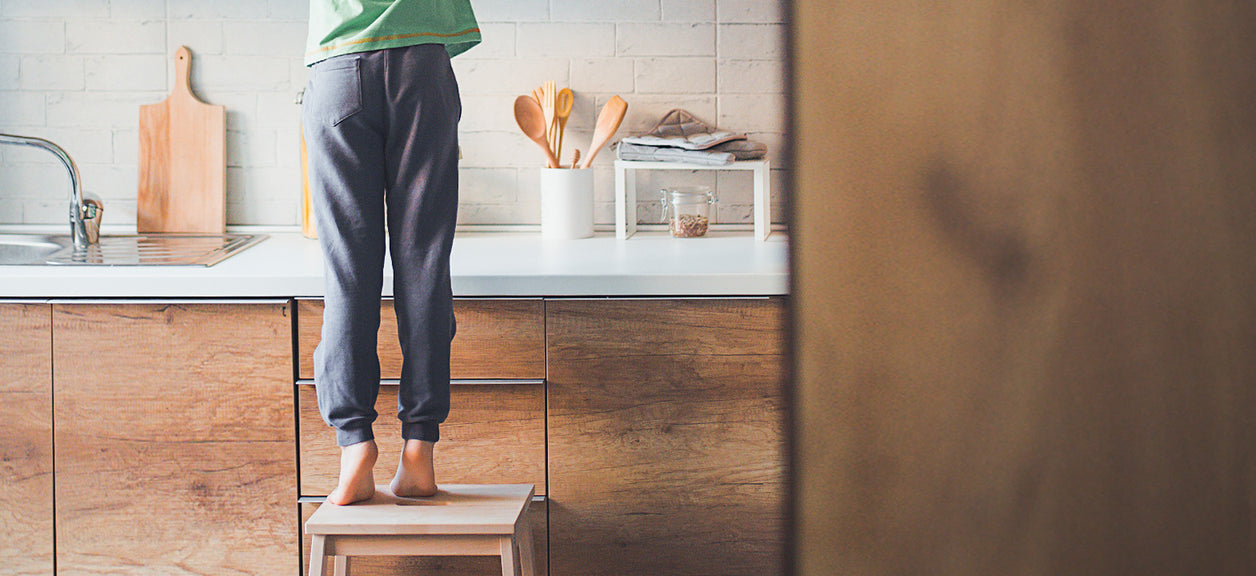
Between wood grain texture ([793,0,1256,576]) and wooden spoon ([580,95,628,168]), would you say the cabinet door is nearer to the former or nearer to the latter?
wooden spoon ([580,95,628,168])

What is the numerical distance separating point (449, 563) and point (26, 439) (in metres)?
0.77

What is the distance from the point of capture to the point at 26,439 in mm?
1664

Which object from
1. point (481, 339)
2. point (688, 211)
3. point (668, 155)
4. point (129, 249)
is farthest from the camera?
point (688, 211)

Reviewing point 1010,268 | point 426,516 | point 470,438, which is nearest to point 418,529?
point 426,516

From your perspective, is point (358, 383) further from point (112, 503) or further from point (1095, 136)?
point (1095, 136)

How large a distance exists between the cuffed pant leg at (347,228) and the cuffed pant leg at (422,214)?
3 centimetres

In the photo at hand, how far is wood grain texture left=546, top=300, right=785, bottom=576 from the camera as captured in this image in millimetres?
1647

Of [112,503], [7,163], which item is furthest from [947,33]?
[7,163]

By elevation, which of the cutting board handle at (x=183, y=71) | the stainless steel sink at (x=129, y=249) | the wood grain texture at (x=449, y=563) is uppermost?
the cutting board handle at (x=183, y=71)

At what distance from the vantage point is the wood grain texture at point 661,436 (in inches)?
64.9

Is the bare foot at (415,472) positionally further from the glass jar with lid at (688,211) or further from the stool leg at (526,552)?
the glass jar with lid at (688,211)

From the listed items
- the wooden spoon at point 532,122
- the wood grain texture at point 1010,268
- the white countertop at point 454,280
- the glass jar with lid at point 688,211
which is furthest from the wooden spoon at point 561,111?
the wood grain texture at point 1010,268

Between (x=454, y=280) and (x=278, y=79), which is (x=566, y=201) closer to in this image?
(x=454, y=280)

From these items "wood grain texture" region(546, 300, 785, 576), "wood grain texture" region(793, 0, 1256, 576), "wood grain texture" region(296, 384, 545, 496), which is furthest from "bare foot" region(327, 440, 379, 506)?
"wood grain texture" region(793, 0, 1256, 576)
